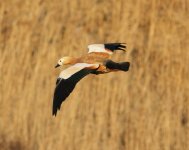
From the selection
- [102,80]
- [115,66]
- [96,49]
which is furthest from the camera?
[102,80]

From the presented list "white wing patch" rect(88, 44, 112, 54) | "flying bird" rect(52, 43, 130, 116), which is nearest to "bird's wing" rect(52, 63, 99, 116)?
"flying bird" rect(52, 43, 130, 116)

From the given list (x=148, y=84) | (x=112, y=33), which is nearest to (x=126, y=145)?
(x=148, y=84)

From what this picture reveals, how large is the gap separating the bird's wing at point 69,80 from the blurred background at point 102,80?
3905 millimetres

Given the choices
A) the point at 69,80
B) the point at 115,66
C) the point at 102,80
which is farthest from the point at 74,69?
the point at 102,80

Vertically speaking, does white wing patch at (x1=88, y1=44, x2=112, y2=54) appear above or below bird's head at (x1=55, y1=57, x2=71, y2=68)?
above

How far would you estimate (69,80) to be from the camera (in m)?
3.25

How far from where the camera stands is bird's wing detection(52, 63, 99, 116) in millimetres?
3150

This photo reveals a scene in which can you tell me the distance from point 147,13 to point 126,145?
1277mm

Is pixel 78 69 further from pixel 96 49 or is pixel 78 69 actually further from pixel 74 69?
pixel 96 49

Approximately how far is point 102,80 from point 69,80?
4067 mm

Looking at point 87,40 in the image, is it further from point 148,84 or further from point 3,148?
point 3,148

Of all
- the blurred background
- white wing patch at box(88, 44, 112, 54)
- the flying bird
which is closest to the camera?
the flying bird

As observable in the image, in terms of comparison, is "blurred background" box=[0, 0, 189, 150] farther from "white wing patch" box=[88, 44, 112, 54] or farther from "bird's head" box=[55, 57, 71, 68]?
"bird's head" box=[55, 57, 71, 68]

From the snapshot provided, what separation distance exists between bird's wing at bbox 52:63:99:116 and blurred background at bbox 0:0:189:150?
12.8 ft
